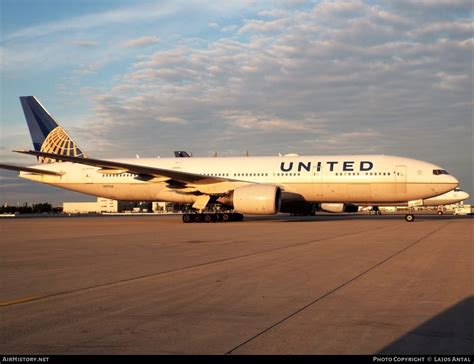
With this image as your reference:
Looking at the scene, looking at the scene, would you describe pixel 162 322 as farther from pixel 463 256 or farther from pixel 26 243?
pixel 26 243

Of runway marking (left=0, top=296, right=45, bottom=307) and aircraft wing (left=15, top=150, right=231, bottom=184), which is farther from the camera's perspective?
aircraft wing (left=15, top=150, right=231, bottom=184)

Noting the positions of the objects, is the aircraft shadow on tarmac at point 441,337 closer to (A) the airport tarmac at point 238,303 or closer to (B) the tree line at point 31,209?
(A) the airport tarmac at point 238,303

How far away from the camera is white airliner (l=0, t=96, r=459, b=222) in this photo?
2661 cm

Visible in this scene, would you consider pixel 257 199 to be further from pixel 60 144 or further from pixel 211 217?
pixel 60 144

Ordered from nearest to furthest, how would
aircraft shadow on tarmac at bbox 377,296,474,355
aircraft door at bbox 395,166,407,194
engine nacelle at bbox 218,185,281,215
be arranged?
aircraft shadow on tarmac at bbox 377,296,474,355 → engine nacelle at bbox 218,185,281,215 → aircraft door at bbox 395,166,407,194

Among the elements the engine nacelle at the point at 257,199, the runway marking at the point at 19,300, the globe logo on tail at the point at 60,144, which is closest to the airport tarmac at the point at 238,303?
the runway marking at the point at 19,300

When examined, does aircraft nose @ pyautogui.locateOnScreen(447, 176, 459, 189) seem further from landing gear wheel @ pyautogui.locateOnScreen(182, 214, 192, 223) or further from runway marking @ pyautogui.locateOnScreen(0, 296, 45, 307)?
runway marking @ pyautogui.locateOnScreen(0, 296, 45, 307)

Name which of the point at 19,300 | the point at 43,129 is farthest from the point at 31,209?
the point at 19,300

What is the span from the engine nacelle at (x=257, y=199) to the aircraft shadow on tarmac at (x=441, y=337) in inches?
786

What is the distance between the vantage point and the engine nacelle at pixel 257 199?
25625mm

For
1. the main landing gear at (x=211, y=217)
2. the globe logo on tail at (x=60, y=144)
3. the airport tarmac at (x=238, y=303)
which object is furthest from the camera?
the globe logo on tail at (x=60, y=144)

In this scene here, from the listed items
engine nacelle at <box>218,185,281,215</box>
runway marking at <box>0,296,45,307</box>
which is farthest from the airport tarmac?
engine nacelle at <box>218,185,281,215</box>

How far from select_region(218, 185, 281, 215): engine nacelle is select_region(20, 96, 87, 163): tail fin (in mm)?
13437
